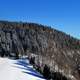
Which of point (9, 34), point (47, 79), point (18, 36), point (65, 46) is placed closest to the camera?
point (47, 79)

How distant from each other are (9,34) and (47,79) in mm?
91218

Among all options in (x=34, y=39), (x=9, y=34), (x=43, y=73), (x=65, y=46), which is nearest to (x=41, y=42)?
(x=34, y=39)

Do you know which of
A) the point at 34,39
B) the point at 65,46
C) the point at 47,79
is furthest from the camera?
the point at 65,46

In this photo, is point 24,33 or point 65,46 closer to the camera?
point 24,33

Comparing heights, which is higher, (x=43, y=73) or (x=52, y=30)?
(x=52, y=30)

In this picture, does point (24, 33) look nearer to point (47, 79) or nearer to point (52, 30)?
point (52, 30)

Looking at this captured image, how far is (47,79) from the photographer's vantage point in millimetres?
25969

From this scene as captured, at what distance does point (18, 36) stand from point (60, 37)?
69.1 metres

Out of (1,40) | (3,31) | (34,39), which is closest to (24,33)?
(34,39)

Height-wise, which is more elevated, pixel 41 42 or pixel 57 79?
pixel 41 42

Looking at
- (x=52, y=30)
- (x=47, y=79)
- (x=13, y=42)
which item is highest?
(x=52, y=30)

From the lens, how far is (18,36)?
127 m

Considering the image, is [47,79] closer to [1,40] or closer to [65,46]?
[1,40]

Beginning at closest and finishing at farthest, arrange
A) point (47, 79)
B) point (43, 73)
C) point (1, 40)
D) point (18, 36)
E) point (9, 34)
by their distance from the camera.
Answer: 1. point (47, 79)
2. point (43, 73)
3. point (1, 40)
4. point (9, 34)
5. point (18, 36)
